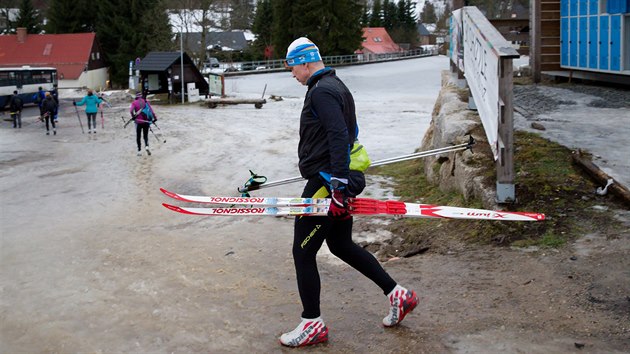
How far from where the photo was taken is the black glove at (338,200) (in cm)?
462

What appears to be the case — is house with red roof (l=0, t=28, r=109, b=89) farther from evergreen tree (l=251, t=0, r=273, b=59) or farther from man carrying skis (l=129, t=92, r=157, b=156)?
man carrying skis (l=129, t=92, r=157, b=156)

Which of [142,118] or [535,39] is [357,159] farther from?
[142,118]

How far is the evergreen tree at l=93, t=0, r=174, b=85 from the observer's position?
67938 millimetres

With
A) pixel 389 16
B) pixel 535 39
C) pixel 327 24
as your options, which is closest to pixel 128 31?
pixel 327 24

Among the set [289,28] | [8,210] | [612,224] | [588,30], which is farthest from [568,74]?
[289,28]

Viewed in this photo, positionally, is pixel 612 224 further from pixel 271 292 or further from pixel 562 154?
pixel 271 292

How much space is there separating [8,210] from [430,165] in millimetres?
6898

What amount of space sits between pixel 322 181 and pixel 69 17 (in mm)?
79366

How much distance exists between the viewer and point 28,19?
3167 inches

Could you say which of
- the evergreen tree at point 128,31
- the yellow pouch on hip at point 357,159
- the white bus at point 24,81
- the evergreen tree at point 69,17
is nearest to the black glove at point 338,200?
the yellow pouch on hip at point 357,159

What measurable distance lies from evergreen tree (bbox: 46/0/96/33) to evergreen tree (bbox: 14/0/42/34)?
12.5ft

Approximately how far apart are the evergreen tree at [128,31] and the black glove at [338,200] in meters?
65.0

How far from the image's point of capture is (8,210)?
1166 cm

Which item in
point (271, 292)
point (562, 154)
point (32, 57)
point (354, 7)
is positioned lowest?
point (271, 292)
